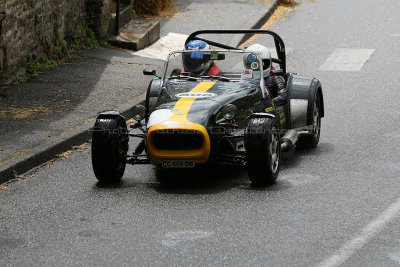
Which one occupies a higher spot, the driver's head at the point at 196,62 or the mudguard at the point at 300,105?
the driver's head at the point at 196,62

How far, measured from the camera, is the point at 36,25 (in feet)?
55.6

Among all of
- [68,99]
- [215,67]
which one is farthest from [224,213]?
[68,99]

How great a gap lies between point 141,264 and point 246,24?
554 inches

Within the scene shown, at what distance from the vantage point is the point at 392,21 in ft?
74.6

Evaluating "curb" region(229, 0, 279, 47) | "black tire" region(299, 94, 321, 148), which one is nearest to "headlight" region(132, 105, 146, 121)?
"black tire" region(299, 94, 321, 148)

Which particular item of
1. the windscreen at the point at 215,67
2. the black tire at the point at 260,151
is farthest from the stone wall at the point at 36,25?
the black tire at the point at 260,151

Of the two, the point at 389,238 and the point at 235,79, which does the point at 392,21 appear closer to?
the point at 235,79

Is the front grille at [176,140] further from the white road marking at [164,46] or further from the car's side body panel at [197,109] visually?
the white road marking at [164,46]

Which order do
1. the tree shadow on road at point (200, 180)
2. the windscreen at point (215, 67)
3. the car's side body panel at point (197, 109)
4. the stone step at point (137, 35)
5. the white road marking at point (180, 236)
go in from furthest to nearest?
the stone step at point (137, 35), the windscreen at point (215, 67), the tree shadow on road at point (200, 180), the car's side body panel at point (197, 109), the white road marking at point (180, 236)

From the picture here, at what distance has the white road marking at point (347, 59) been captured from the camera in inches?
715

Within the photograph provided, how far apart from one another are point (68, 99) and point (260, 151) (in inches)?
213

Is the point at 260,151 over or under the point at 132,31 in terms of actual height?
over

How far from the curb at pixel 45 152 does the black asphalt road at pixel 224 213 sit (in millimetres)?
146

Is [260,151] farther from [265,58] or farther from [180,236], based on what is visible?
[265,58]
